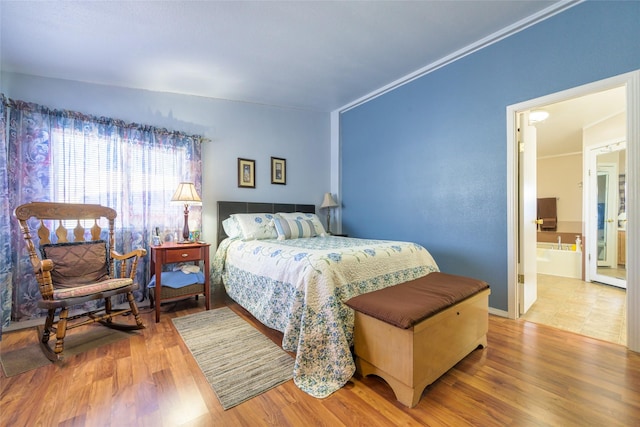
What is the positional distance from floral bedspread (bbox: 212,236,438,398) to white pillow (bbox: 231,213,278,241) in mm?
407

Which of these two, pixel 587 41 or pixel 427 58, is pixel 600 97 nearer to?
pixel 587 41

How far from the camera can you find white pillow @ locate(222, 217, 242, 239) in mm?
3225

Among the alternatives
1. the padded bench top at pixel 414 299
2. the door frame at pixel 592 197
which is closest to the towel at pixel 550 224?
the door frame at pixel 592 197

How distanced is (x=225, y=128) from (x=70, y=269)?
2295 millimetres

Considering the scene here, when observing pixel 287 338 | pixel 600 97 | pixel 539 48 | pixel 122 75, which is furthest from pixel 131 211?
pixel 600 97

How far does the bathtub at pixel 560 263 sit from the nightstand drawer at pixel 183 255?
5339mm

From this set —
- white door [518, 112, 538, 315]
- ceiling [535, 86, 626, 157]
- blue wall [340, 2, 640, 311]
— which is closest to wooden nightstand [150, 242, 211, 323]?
blue wall [340, 2, 640, 311]

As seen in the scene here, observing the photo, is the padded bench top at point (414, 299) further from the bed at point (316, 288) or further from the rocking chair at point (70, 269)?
the rocking chair at point (70, 269)

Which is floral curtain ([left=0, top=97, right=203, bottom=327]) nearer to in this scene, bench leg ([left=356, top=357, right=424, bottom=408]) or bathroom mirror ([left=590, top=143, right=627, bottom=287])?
bench leg ([left=356, top=357, right=424, bottom=408])

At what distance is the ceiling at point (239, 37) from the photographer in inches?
80.3

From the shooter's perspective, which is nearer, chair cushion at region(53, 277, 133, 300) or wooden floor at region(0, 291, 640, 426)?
wooden floor at region(0, 291, 640, 426)

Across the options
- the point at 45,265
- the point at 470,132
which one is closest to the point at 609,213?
the point at 470,132

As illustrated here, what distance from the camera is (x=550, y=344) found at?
2068mm

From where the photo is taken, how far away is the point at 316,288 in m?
1.74
